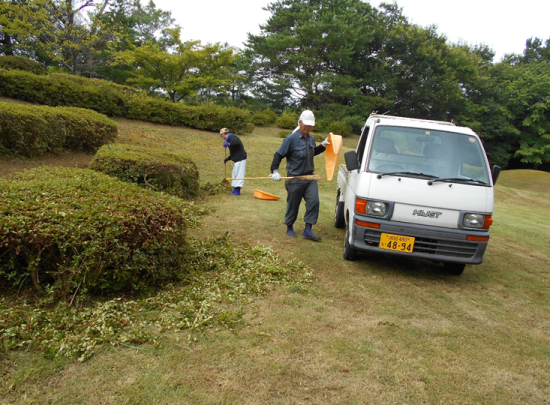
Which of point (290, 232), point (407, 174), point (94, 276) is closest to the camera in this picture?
point (94, 276)

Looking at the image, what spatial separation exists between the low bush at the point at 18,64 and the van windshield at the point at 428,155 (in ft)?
66.6

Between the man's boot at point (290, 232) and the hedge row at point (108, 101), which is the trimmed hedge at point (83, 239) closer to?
the man's boot at point (290, 232)

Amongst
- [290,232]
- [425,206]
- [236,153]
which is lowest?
[290,232]

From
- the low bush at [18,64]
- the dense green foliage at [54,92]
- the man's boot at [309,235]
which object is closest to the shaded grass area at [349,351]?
the man's boot at [309,235]

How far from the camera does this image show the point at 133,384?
8.34 feet

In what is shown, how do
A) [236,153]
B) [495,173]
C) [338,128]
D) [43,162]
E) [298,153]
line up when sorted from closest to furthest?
[495,173] < [298,153] < [43,162] < [236,153] < [338,128]

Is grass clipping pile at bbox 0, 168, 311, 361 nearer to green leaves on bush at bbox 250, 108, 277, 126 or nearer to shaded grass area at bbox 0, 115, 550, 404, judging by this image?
shaded grass area at bbox 0, 115, 550, 404

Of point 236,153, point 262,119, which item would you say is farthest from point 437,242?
point 262,119

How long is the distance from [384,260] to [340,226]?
1958 millimetres

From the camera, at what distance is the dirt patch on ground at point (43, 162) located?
26.8 ft

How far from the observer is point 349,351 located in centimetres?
315

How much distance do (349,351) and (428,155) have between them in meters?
3.24

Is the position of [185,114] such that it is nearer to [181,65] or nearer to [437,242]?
[181,65]

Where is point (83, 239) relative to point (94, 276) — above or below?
above
